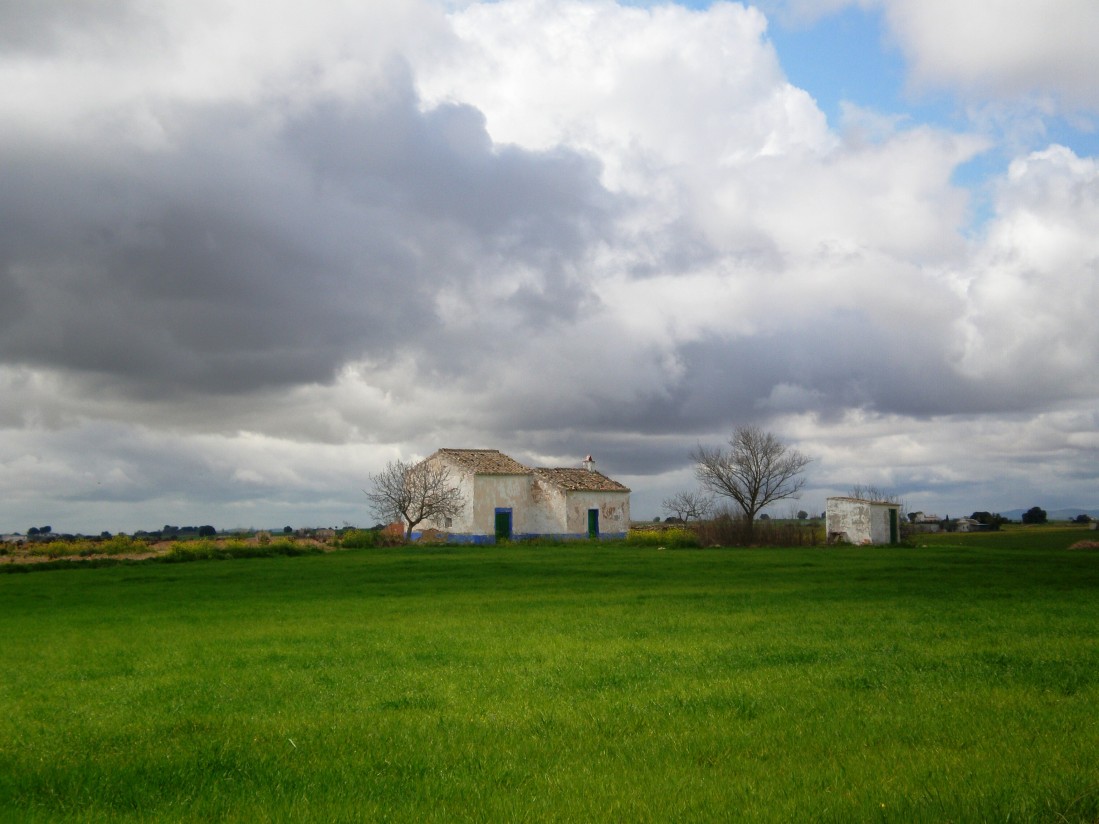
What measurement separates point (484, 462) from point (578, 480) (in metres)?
7.23

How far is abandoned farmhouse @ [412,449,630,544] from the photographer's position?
60531 mm

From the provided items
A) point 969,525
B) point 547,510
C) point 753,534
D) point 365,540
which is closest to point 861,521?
point 753,534

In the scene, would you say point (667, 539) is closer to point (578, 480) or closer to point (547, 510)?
point (547, 510)

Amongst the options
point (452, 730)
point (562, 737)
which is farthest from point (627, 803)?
point (452, 730)

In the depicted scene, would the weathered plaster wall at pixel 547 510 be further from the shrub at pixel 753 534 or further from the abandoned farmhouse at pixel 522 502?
the shrub at pixel 753 534

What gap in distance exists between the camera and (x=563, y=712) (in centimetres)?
882

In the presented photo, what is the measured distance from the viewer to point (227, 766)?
7293mm

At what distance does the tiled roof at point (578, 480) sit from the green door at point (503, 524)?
→ 4.13 metres

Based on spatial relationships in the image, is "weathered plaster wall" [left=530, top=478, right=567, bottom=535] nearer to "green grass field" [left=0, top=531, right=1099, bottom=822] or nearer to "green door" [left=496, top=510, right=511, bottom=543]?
"green door" [left=496, top=510, right=511, bottom=543]

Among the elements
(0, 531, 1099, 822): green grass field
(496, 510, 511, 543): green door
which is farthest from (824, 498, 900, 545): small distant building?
(0, 531, 1099, 822): green grass field

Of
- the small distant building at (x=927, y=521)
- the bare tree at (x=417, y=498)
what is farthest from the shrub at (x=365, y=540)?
the small distant building at (x=927, y=521)

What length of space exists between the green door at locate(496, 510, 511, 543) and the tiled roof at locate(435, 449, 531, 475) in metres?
2.70

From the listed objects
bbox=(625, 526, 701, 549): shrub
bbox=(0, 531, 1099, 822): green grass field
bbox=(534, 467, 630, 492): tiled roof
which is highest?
bbox=(534, 467, 630, 492): tiled roof

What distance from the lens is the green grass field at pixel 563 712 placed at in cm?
617
